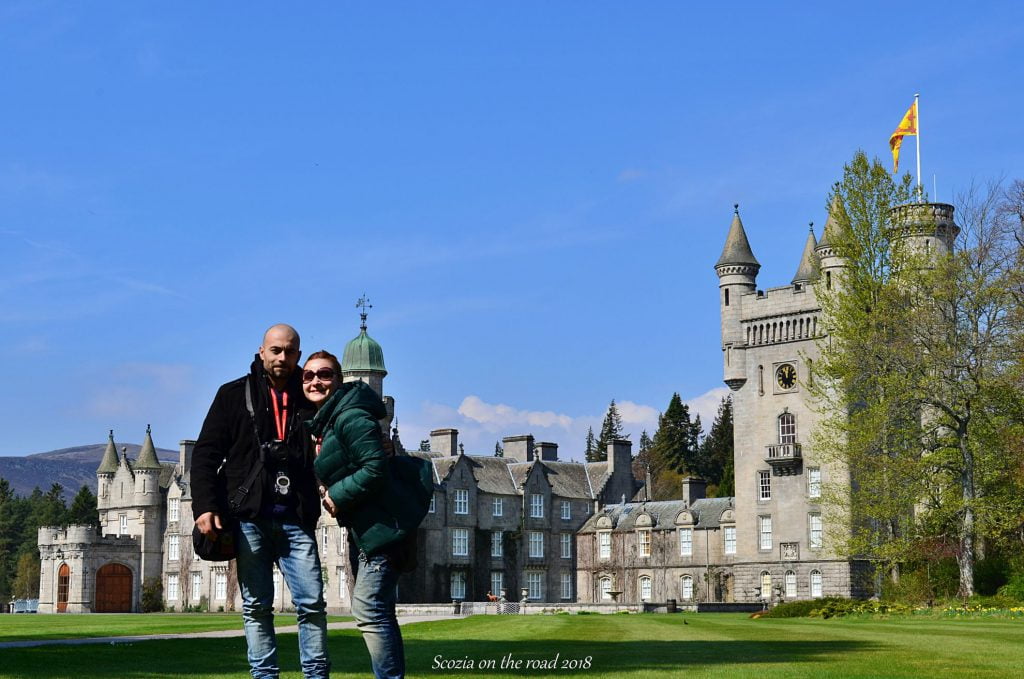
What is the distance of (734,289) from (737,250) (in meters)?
2.09

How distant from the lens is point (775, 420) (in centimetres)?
6712

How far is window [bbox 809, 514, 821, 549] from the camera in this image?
64.5 meters

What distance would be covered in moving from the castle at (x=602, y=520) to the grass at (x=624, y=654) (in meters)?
30.1

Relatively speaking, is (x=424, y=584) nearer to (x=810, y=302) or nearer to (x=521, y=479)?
(x=521, y=479)

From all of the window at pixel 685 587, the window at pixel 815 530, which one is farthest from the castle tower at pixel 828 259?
the window at pixel 685 587

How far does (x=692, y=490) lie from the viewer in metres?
76.0

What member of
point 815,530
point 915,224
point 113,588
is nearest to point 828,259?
point 815,530

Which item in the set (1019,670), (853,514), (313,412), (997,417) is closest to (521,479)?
(853,514)

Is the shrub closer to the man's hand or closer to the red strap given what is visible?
the red strap

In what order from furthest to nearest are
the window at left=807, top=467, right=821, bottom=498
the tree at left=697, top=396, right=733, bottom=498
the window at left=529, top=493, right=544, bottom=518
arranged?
the tree at left=697, top=396, right=733, bottom=498 → the window at left=529, top=493, right=544, bottom=518 → the window at left=807, top=467, right=821, bottom=498

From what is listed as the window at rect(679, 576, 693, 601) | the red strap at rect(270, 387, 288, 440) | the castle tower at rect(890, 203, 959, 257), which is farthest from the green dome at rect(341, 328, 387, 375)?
the red strap at rect(270, 387, 288, 440)

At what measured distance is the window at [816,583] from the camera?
63.9 m

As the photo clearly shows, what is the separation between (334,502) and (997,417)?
44.6 m

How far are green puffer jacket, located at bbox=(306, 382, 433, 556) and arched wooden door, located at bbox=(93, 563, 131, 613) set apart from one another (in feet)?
251
